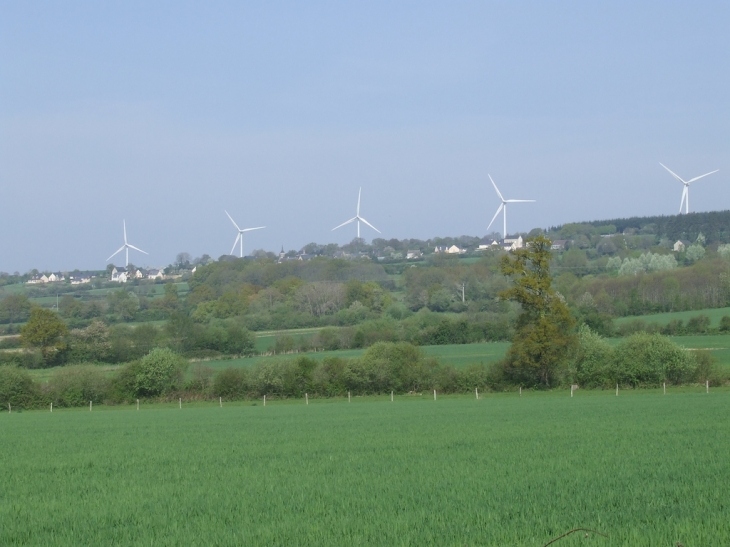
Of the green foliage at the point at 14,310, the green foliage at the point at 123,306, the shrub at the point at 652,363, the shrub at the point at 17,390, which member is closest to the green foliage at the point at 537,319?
the shrub at the point at 652,363

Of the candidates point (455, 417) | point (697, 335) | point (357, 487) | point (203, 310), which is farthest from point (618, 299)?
point (357, 487)

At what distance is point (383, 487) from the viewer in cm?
1371

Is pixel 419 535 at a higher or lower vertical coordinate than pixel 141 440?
higher

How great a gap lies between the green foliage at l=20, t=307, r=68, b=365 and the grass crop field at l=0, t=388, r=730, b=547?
6464 centimetres

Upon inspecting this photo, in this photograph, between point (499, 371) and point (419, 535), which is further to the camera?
point (499, 371)

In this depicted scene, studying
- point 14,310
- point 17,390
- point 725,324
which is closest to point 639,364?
point 725,324

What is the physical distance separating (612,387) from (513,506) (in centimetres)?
4644

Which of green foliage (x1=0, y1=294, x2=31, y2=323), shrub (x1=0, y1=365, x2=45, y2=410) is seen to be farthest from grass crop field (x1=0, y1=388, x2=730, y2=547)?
green foliage (x1=0, y1=294, x2=31, y2=323)

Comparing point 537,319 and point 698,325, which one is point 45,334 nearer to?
point 537,319

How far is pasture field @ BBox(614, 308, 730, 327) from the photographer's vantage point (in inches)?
3499

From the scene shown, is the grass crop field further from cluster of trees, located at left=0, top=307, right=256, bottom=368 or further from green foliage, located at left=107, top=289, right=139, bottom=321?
green foliage, located at left=107, top=289, right=139, bottom=321

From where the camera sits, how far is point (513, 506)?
1158 cm

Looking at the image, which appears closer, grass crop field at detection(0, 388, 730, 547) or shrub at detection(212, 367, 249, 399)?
grass crop field at detection(0, 388, 730, 547)

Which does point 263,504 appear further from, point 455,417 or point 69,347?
point 69,347
